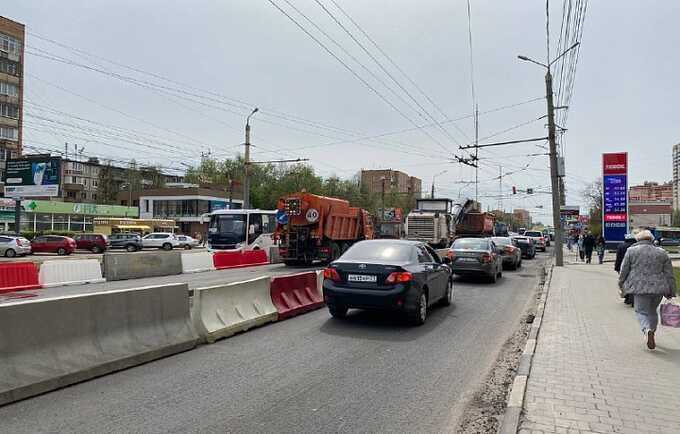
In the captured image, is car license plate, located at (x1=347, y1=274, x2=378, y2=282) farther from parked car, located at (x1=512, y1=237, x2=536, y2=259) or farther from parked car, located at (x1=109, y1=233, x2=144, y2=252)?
parked car, located at (x1=109, y1=233, x2=144, y2=252)

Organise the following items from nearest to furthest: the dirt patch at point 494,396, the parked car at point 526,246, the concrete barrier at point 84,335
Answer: the dirt patch at point 494,396
the concrete barrier at point 84,335
the parked car at point 526,246

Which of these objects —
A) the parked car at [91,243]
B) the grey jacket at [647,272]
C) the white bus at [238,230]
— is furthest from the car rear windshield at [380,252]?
the parked car at [91,243]

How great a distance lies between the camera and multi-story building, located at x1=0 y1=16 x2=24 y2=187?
57062mm

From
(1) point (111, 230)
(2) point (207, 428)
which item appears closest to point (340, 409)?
(2) point (207, 428)

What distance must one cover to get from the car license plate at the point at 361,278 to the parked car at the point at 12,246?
3192 cm

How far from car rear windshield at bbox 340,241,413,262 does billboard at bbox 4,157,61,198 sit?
1402 inches

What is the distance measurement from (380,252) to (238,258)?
47.9ft

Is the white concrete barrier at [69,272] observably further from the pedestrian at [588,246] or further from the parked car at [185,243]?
the parked car at [185,243]

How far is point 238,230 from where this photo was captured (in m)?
25.2

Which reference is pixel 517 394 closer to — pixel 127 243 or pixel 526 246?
pixel 526 246

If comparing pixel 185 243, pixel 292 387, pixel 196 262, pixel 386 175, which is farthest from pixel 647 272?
pixel 386 175

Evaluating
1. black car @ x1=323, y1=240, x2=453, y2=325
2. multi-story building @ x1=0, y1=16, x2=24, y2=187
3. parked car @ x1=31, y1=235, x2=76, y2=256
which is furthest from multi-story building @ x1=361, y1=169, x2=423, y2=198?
black car @ x1=323, y1=240, x2=453, y2=325

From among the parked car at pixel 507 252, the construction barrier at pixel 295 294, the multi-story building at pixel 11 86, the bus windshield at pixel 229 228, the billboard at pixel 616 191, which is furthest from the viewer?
the multi-story building at pixel 11 86

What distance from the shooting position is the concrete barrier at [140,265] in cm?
1642
